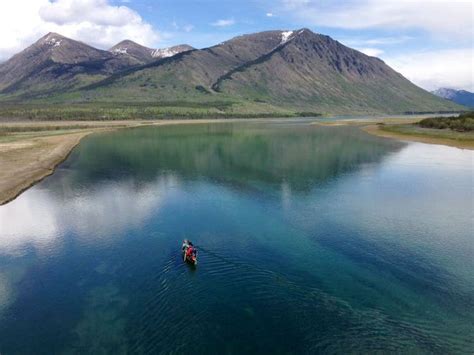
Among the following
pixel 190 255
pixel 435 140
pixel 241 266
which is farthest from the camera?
pixel 435 140

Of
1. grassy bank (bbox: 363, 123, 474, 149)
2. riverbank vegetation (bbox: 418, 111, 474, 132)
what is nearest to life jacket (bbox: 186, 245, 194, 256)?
grassy bank (bbox: 363, 123, 474, 149)

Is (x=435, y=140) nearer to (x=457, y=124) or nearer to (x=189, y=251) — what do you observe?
(x=457, y=124)

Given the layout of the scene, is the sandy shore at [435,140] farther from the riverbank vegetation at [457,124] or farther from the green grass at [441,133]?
the riverbank vegetation at [457,124]

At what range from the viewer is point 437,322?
106ft

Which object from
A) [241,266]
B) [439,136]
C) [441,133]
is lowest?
[241,266]

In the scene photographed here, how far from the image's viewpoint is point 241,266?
42750 millimetres

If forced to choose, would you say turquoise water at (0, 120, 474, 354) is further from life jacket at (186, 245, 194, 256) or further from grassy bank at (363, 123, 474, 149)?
grassy bank at (363, 123, 474, 149)

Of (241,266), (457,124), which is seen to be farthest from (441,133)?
(241,266)

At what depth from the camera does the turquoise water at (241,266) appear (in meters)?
30.8

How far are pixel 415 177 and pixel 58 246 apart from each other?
82.4 meters

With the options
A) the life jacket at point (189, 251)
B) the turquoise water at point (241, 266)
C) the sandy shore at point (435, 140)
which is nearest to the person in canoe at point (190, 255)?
the life jacket at point (189, 251)

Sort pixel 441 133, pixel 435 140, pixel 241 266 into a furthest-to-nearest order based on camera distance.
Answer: pixel 441 133
pixel 435 140
pixel 241 266

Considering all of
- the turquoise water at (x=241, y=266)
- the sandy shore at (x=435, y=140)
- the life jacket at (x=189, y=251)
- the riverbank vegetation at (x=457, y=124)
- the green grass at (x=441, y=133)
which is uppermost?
the riverbank vegetation at (x=457, y=124)

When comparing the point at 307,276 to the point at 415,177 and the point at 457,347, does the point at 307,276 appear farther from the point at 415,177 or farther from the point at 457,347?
the point at 415,177
